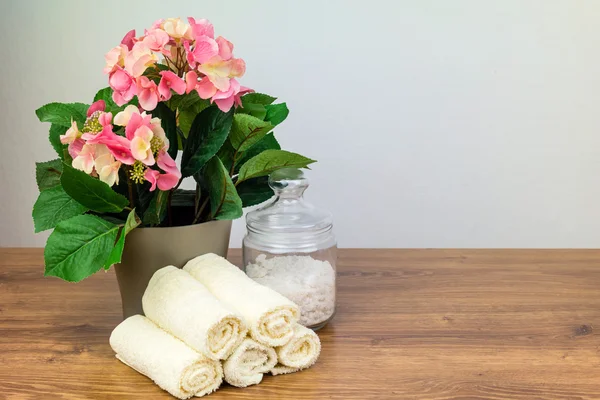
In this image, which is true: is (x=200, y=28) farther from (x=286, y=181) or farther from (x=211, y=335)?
(x=211, y=335)

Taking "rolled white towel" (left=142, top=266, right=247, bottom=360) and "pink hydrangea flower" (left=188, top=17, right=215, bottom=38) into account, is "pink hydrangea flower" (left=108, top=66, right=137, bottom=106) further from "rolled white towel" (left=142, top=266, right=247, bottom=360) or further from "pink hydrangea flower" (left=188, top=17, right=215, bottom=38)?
"rolled white towel" (left=142, top=266, right=247, bottom=360)

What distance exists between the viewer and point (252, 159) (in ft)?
3.16

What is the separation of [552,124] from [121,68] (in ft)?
4.66

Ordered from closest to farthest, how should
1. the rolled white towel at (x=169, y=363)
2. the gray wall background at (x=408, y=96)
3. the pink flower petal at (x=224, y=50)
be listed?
1. the rolled white towel at (x=169, y=363)
2. the pink flower petal at (x=224, y=50)
3. the gray wall background at (x=408, y=96)

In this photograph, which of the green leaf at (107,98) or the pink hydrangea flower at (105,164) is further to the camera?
the green leaf at (107,98)

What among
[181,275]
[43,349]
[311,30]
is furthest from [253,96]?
[311,30]

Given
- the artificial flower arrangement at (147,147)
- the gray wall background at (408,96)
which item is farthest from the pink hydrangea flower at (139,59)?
the gray wall background at (408,96)

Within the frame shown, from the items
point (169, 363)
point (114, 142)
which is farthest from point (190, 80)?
point (169, 363)

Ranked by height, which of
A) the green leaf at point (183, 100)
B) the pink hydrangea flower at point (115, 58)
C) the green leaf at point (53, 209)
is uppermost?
the pink hydrangea flower at point (115, 58)

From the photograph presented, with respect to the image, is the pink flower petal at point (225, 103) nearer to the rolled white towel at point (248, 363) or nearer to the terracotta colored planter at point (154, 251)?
the terracotta colored planter at point (154, 251)

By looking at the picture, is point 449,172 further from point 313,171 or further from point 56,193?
point 56,193

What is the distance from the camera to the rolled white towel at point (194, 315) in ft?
2.67

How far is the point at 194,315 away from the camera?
0.83m

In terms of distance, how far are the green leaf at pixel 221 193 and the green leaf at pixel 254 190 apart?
8 centimetres
